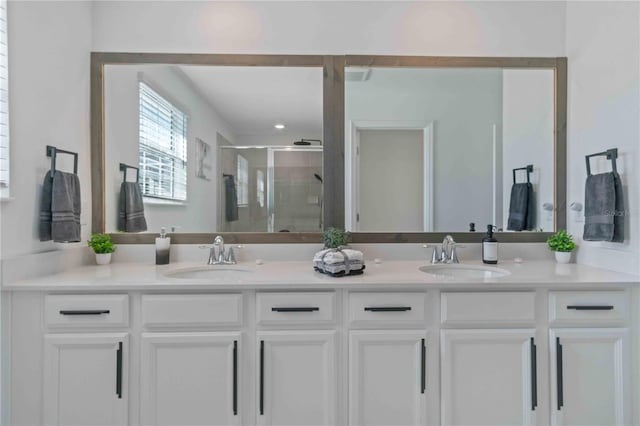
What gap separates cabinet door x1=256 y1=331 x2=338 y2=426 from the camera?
151 centimetres

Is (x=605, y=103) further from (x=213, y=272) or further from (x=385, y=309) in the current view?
(x=213, y=272)

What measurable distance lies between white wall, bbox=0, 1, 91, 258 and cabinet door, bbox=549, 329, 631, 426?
245 centimetres

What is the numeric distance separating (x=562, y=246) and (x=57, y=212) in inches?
107

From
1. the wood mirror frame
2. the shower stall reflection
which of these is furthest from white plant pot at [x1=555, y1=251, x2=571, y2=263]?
the shower stall reflection

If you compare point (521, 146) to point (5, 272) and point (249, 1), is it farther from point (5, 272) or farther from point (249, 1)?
point (5, 272)

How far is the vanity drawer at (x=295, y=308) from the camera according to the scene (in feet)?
5.00

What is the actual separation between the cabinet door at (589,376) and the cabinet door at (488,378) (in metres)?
0.12

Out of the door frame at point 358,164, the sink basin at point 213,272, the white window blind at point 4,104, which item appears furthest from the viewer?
the door frame at point 358,164

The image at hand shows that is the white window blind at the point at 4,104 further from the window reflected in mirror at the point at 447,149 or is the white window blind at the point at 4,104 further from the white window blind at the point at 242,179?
the window reflected in mirror at the point at 447,149

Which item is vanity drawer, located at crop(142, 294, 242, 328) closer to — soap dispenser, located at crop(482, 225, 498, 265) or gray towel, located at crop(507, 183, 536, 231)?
soap dispenser, located at crop(482, 225, 498, 265)

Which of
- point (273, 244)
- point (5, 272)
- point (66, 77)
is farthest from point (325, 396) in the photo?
point (66, 77)

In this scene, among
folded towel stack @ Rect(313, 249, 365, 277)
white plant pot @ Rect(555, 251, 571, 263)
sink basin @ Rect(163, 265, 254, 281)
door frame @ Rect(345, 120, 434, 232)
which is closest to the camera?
folded towel stack @ Rect(313, 249, 365, 277)

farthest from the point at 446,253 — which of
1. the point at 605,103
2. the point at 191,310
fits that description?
the point at 191,310

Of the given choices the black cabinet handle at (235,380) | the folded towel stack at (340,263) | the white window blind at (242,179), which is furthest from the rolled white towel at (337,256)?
the white window blind at (242,179)
